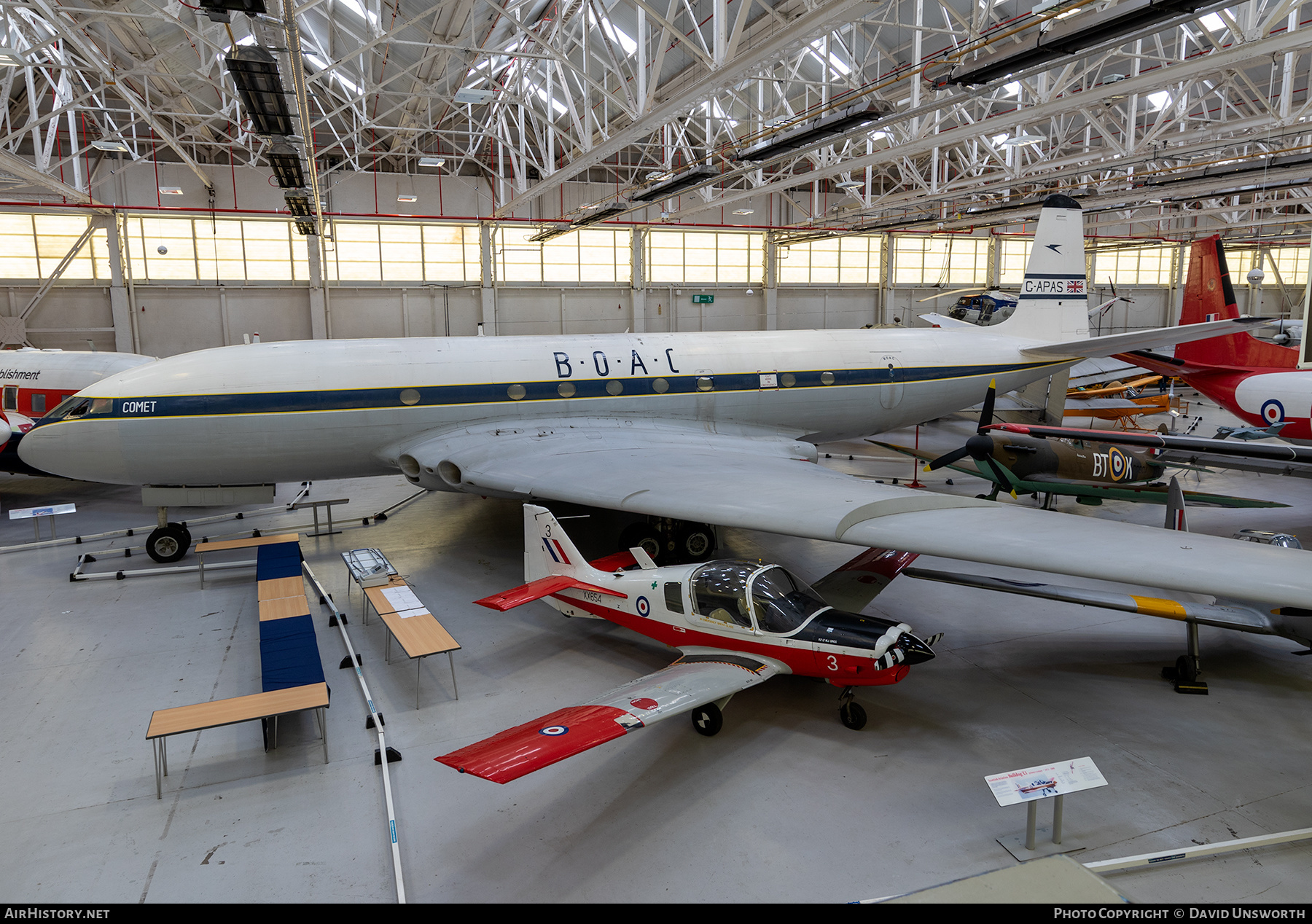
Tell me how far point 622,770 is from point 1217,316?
59.3 ft

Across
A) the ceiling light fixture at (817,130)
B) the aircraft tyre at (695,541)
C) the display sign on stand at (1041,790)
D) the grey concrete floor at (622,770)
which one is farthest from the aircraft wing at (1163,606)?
the ceiling light fixture at (817,130)

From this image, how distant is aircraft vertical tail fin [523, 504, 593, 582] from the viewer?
28.0ft

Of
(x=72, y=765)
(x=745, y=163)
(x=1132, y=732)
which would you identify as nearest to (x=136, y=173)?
(x=745, y=163)

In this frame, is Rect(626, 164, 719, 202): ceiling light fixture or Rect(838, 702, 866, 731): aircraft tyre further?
Rect(626, 164, 719, 202): ceiling light fixture

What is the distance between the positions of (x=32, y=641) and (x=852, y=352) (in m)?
12.9

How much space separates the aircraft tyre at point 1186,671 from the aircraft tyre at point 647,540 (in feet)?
20.7

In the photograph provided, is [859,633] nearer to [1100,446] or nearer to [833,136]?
[1100,446]

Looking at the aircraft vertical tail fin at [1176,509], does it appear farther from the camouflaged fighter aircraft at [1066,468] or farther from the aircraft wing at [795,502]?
the camouflaged fighter aircraft at [1066,468]

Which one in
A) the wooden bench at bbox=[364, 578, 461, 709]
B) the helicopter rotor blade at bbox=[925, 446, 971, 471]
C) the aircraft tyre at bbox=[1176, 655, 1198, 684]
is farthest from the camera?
the helicopter rotor blade at bbox=[925, 446, 971, 471]

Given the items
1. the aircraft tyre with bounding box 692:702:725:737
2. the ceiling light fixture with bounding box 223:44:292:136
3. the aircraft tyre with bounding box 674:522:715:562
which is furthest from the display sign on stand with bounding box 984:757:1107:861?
the ceiling light fixture with bounding box 223:44:292:136

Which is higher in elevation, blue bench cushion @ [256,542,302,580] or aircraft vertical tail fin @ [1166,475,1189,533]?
aircraft vertical tail fin @ [1166,475,1189,533]

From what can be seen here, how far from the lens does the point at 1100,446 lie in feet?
43.6

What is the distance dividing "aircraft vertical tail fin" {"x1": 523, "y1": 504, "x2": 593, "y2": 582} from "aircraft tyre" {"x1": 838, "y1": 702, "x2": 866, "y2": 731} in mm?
3093

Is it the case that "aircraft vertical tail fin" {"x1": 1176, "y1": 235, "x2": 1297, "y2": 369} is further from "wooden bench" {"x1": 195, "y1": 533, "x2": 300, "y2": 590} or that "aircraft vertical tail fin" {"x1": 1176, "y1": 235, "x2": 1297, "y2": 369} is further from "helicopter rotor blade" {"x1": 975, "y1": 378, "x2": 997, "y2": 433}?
"wooden bench" {"x1": 195, "y1": 533, "x2": 300, "y2": 590}
